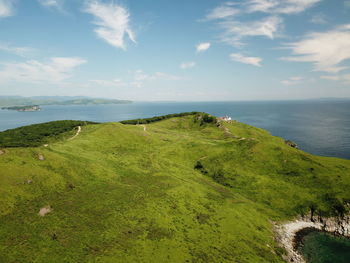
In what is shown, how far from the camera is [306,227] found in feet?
190

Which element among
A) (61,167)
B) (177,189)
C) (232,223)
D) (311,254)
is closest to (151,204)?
(177,189)

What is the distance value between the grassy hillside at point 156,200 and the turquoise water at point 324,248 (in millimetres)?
7930

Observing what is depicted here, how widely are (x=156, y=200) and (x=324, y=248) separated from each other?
46.0 metres

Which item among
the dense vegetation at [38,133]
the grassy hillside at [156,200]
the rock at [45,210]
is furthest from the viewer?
the dense vegetation at [38,133]

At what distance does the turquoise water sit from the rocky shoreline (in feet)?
6.76

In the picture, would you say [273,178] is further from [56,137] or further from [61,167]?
[56,137]

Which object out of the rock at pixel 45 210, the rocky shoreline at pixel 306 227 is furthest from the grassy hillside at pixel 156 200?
the rocky shoreline at pixel 306 227

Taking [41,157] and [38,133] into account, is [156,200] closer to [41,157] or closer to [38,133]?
[41,157]

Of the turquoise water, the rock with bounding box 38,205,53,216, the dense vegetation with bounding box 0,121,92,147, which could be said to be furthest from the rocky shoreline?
the dense vegetation with bounding box 0,121,92,147

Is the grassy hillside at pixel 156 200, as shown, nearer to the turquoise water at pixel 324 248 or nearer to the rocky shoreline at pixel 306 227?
the rocky shoreline at pixel 306 227

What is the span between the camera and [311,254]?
47375 millimetres

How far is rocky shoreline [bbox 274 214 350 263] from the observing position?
51.5m

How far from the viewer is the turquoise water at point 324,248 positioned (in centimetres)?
4609

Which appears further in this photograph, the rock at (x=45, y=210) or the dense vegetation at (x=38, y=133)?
the dense vegetation at (x=38, y=133)
